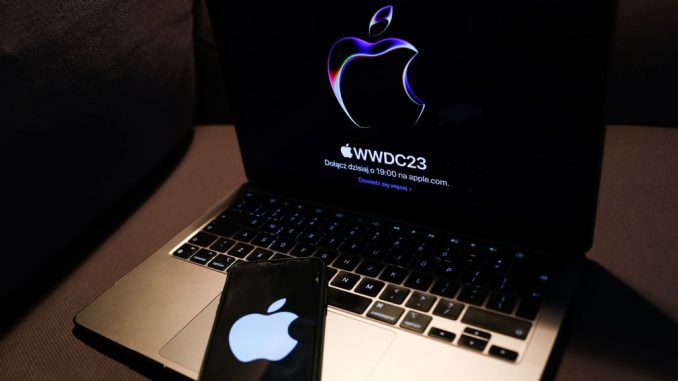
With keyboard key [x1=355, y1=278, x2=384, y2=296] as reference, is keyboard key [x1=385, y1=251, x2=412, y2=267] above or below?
above

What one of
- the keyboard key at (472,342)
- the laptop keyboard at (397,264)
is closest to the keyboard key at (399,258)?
the laptop keyboard at (397,264)

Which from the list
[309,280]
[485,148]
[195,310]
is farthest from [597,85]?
[195,310]

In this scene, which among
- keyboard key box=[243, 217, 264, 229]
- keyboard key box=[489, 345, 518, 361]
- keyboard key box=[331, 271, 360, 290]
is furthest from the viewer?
keyboard key box=[243, 217, 264, 229]

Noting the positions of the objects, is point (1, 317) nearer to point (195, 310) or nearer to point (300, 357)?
point (195, 310)

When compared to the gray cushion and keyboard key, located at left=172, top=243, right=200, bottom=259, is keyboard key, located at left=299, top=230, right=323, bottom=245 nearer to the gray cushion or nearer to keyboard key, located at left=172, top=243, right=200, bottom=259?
keyboard key, located at left=172, top=243, right=200, bottom=259

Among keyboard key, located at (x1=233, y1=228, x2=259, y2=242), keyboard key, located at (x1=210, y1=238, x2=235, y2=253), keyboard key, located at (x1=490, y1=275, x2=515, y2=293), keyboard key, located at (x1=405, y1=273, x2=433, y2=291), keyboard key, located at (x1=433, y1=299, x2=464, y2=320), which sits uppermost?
keyboard key, located at (x1=490, y1=275, x2=515, y2=293)

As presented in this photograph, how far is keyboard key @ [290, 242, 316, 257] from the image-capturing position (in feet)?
1.88

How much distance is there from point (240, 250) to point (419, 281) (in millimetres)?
204

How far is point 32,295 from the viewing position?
0.60 m

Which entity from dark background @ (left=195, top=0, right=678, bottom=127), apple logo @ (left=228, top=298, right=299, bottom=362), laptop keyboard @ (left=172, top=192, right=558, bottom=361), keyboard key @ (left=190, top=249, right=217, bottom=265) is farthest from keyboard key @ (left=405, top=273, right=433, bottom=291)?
dark background @ (left=195, top=0, right=678, bottom=127)

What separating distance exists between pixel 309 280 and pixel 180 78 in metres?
0.43

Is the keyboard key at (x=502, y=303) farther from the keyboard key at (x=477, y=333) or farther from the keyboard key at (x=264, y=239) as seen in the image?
the keyboard key at (x=264, y=239)

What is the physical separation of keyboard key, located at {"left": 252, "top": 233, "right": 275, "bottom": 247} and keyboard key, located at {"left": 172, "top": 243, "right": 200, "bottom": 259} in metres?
0.07

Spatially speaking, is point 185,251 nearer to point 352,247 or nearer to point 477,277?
point 352,247
